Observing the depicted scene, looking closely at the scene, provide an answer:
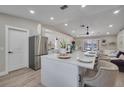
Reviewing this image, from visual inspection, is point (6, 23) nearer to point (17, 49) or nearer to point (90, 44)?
point (17, 49)

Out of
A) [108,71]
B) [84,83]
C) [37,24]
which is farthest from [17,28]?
[108,71]

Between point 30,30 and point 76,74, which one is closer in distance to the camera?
point 76,74

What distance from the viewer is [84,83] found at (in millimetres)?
1706

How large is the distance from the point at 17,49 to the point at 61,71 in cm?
318

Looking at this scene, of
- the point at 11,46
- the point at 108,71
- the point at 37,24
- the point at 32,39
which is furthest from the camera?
the point at 37,24

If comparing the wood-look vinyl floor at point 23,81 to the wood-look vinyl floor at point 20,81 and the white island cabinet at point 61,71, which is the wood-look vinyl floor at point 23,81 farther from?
the white island cabinet at point 61,71

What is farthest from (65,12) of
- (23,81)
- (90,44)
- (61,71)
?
(90,44)

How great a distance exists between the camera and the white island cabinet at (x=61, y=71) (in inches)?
66.1

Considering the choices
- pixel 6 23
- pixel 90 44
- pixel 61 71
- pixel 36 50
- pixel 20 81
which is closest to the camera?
pixel 61 71

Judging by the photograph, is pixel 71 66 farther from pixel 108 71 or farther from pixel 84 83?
pixel 108 71

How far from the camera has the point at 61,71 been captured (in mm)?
1995

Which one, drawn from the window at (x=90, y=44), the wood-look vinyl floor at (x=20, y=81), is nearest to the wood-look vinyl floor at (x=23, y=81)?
the wood-look vinyl floor at (x=20, y=81)

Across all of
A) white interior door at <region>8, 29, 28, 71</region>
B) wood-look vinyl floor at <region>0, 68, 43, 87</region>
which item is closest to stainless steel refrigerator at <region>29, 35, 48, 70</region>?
white interior door at <region>8, 29, 28, 71</region>

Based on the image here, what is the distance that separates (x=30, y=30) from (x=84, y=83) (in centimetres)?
403
